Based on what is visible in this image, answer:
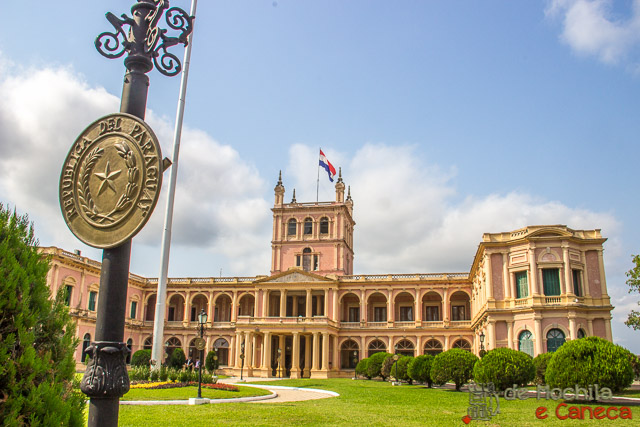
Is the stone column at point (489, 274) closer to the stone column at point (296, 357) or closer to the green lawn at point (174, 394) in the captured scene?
the stone column at point (296, 357)

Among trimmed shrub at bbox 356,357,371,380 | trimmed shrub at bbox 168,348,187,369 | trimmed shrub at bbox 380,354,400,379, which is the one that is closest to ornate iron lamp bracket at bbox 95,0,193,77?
trimmed shrub at bbox 380,354,400,379

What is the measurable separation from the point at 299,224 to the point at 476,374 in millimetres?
36572

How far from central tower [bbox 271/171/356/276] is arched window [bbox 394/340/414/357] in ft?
30.8

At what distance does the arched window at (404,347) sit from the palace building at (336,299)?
3.9 inches

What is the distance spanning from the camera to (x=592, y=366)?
1808 centimetres

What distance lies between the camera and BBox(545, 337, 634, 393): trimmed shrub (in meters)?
17.8

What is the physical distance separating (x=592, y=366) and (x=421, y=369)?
12.8 m

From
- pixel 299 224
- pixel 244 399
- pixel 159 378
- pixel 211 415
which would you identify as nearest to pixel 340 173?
pixel 299 224

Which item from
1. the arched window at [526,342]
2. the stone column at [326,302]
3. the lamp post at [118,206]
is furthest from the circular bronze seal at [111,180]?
the stone column at [326,302]

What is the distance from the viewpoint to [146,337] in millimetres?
57094

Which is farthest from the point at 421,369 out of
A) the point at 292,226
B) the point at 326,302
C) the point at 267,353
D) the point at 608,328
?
the point at 292,226

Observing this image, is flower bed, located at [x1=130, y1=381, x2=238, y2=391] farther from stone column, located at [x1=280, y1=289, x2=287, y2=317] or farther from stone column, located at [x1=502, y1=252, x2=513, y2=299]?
stone column, located at [x1=280, y1=289, x2=287, y2=317]

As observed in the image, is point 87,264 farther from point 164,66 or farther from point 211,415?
point 164,66

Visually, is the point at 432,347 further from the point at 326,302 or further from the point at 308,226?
the point at 308,226
